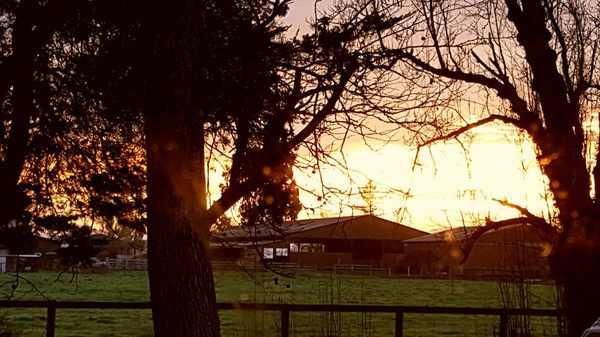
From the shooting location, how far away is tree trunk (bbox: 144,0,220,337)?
6.25m

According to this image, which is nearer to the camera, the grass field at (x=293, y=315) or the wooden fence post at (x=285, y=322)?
the wooden fence post at (x=285, y=322)

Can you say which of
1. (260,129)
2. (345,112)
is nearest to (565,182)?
(345,112)

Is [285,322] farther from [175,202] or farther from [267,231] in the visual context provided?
[175,202]

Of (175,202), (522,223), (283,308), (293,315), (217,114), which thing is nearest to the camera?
(175,202)

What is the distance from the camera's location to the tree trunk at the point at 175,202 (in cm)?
625

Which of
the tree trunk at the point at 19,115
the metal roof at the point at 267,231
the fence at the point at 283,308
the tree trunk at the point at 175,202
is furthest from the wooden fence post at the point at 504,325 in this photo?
the tree trunk at the point at 19,115

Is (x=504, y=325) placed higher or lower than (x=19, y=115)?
lower

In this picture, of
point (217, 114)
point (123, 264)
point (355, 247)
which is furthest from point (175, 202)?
point (123, 264)

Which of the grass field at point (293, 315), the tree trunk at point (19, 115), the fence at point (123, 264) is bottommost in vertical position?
the grass field at point (293, 315)

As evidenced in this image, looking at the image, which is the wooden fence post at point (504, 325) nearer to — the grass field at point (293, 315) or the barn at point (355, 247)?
the grass field at point (293, 315)

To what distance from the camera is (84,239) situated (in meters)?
8.35

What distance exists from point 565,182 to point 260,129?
6.16 meters

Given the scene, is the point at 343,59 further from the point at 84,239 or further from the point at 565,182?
the point at 565,182

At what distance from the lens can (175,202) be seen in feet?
20.4
